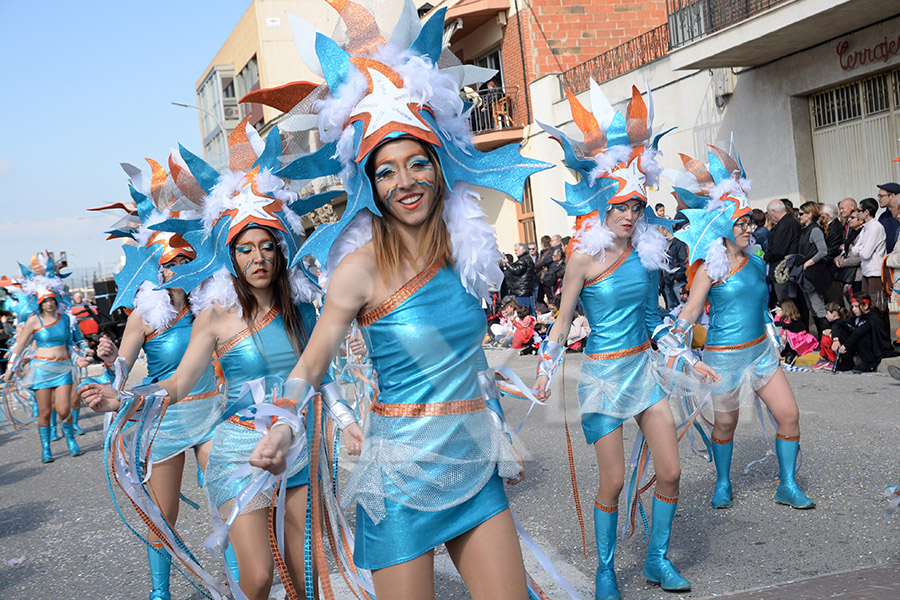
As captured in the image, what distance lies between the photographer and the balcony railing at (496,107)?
2236cm

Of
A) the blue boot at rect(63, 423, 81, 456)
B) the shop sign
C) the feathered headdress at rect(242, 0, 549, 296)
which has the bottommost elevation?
the blue boot at rect(63, 423, 81, 456)

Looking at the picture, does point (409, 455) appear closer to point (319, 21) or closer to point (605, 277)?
point (605, 277)

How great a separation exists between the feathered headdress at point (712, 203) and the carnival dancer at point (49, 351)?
7356mm

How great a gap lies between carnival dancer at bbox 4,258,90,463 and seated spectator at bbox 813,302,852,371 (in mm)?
8420

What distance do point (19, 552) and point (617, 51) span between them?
47.7 feet

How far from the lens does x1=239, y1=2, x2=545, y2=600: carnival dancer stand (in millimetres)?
2756

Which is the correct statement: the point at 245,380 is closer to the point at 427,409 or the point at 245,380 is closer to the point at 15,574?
the point at 427,409

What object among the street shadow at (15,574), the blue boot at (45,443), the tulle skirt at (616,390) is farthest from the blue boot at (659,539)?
the blue boot at (45,443)

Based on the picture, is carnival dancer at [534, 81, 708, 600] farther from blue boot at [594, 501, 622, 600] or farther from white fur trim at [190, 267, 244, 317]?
white fur trim at [190, 267, 244, 317]

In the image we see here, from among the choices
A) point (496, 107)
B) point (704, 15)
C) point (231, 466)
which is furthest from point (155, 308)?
point (496, 107)

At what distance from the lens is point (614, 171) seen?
16.3ft

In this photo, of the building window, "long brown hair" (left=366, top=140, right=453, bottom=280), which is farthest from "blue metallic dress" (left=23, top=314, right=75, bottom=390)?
the building window

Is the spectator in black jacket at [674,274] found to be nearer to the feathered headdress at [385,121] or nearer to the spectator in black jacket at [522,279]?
the spectator in black jacket at [522,279]

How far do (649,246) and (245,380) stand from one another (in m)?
2.24
